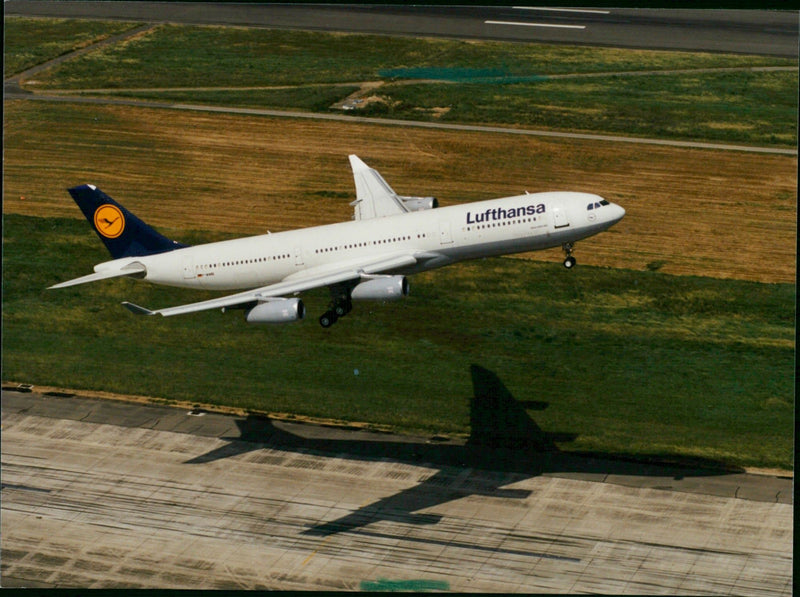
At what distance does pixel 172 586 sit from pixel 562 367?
45.6m

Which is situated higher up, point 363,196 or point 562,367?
point 363,196

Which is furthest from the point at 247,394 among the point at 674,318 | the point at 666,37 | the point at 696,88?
the point at 666,37

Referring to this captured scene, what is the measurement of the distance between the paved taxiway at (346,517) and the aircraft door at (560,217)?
22181mm

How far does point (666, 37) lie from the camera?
198 metres

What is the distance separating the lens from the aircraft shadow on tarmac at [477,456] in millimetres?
113250

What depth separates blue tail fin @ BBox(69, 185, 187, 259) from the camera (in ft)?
380

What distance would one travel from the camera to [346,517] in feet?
366

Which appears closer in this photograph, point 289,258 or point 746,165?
point 289,258

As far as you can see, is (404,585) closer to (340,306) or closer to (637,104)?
(340,306)

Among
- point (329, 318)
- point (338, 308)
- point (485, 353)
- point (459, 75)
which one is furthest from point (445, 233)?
point (459, 75)

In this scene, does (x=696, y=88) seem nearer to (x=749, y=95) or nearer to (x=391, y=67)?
(x=749, y=95)

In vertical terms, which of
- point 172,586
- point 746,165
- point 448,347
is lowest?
point 172,586

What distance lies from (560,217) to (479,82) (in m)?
80.6

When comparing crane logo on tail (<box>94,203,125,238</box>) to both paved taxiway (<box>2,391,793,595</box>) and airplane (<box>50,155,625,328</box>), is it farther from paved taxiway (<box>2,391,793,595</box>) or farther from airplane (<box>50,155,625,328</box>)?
paved taxiway (<box>2,391,793,595</box>)
